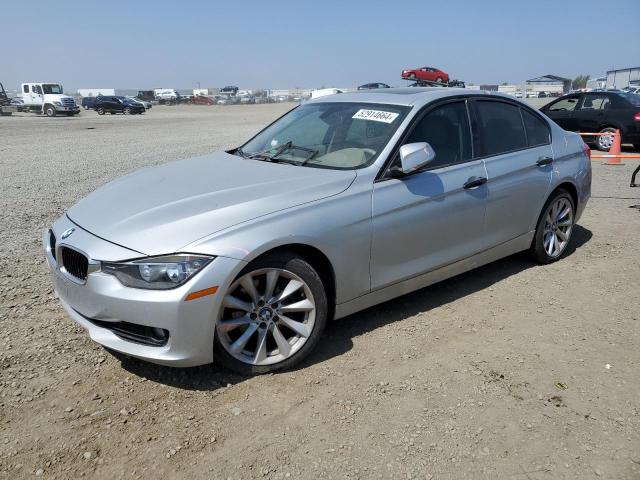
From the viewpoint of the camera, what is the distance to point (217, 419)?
285cm

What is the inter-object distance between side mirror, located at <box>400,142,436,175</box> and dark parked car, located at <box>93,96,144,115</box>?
1795 inches

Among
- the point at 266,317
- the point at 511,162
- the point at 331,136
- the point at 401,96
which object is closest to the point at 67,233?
the point at 266,317

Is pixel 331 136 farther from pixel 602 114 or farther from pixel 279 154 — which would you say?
pixel 602 114

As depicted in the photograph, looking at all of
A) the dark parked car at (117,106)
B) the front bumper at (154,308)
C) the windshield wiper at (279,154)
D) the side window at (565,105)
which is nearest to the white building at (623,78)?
the side window at (565,105)

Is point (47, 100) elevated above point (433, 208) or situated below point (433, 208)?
above

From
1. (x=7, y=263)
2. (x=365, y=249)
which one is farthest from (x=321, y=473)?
(x=7, y=263)

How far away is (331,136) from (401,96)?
66cm

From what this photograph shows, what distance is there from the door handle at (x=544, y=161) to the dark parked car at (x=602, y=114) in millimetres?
9777

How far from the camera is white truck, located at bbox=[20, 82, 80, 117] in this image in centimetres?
4116

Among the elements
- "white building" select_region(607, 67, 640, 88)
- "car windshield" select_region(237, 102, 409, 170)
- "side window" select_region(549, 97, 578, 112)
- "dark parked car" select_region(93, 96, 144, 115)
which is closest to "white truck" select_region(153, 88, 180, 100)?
"dark parked car" select_region(93, 96, 144, 115)

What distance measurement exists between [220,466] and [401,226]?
1933mm

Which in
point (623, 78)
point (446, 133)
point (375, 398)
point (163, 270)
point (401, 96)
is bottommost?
point (375, 398)

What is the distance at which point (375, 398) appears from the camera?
3.04 metres

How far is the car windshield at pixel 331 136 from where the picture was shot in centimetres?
383
